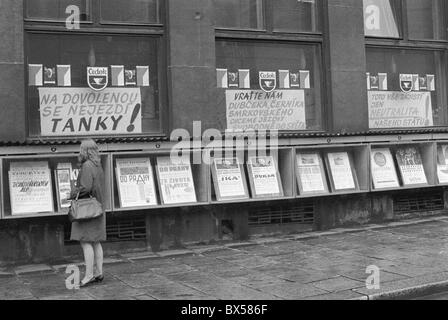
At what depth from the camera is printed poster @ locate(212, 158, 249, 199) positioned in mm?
9755

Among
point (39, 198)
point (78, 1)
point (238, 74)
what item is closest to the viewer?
point (39, 198)

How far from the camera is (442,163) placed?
469 inches

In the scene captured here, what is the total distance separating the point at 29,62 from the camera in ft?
29.9

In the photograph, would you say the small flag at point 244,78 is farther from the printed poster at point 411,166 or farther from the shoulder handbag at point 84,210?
the shoulder handbag at point 84,210

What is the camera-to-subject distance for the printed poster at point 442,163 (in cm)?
1175

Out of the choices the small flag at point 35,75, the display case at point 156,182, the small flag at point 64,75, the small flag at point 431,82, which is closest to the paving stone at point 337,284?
the display case at point 156,182

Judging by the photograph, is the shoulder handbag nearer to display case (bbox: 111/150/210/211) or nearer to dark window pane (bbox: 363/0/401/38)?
display case (bbox: 111/150/210/211)

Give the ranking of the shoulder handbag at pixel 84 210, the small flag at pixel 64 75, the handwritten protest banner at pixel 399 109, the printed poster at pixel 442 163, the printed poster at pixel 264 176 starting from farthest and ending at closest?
the handwritten protest banner at pixel 399 109, the printed poster at pixel 442 163, the printed poster at pixel 264 176, the small flag at pixel 64 75, the shoulder handbag at pixel 84 210

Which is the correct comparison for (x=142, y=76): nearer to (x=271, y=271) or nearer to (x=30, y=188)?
(x=30, y=188)

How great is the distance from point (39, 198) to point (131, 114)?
224cm

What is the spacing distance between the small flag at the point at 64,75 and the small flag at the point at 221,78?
8.79 ft

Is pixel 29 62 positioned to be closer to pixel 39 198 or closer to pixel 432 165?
pixel 39 198
